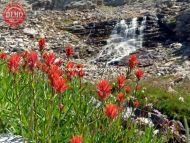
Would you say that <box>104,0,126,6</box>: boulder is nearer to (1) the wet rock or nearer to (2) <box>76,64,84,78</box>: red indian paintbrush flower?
(1) the wet rock

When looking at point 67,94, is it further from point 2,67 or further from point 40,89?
point 2,67

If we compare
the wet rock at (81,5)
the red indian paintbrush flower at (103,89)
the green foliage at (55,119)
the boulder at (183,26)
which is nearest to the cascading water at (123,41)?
the boulder at (183,26)

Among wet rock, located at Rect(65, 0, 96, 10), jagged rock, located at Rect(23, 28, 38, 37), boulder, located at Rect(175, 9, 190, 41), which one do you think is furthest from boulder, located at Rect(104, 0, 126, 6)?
jagged rock, located at Rect(23, 28, 38, 37)

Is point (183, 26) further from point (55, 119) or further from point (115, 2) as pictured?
point (55, 119)

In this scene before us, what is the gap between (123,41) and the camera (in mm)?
35844

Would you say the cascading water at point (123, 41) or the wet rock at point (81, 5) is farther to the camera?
the wet rock at point (81, 5)

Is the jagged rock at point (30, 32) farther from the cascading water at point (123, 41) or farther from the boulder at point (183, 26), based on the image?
the boulder at point (183, 26)

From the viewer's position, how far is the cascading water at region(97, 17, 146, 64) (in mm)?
32812

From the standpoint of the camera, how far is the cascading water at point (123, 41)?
32812mm

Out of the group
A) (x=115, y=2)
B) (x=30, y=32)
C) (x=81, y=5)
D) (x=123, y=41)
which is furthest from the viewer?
(x=115, y=2)

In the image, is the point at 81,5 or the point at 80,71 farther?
the point at 81,5

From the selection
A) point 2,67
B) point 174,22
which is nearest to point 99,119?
point 2,67

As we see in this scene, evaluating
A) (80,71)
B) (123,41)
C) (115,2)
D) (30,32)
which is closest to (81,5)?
(115,2)

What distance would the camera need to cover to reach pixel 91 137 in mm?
4746
